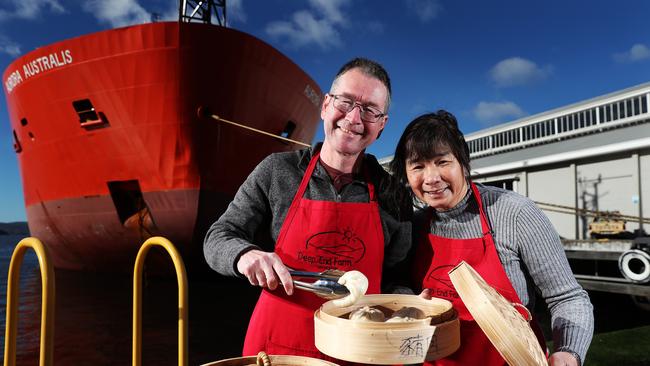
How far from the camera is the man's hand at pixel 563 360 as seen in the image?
1369 mm

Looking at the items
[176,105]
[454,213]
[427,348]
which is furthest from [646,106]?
[427,348]

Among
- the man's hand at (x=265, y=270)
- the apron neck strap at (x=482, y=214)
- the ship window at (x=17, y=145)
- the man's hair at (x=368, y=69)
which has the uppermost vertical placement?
the ship window at (x=17, y=145)

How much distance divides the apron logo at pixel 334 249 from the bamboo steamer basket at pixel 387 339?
49 centimetres

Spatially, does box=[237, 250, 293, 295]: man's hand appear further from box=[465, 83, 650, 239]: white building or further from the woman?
box=[465, 83, 650, 239]: white building

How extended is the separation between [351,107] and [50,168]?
→ 10868mm

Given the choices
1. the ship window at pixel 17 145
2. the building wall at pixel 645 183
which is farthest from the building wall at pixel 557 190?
the ship window at pixel 17 145

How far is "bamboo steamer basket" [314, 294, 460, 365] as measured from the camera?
1.10 meters

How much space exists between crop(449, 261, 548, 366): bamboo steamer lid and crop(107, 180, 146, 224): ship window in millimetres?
8926

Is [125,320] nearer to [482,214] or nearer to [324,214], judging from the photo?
[324,214]

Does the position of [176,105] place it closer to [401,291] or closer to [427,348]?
[401,291]

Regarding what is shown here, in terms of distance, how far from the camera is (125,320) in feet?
25.3

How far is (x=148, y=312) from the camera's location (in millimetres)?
8281

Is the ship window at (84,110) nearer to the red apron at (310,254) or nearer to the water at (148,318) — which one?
the water at (148,318)

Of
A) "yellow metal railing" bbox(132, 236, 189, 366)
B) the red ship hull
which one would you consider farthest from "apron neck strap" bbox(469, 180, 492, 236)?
the red ship hull
